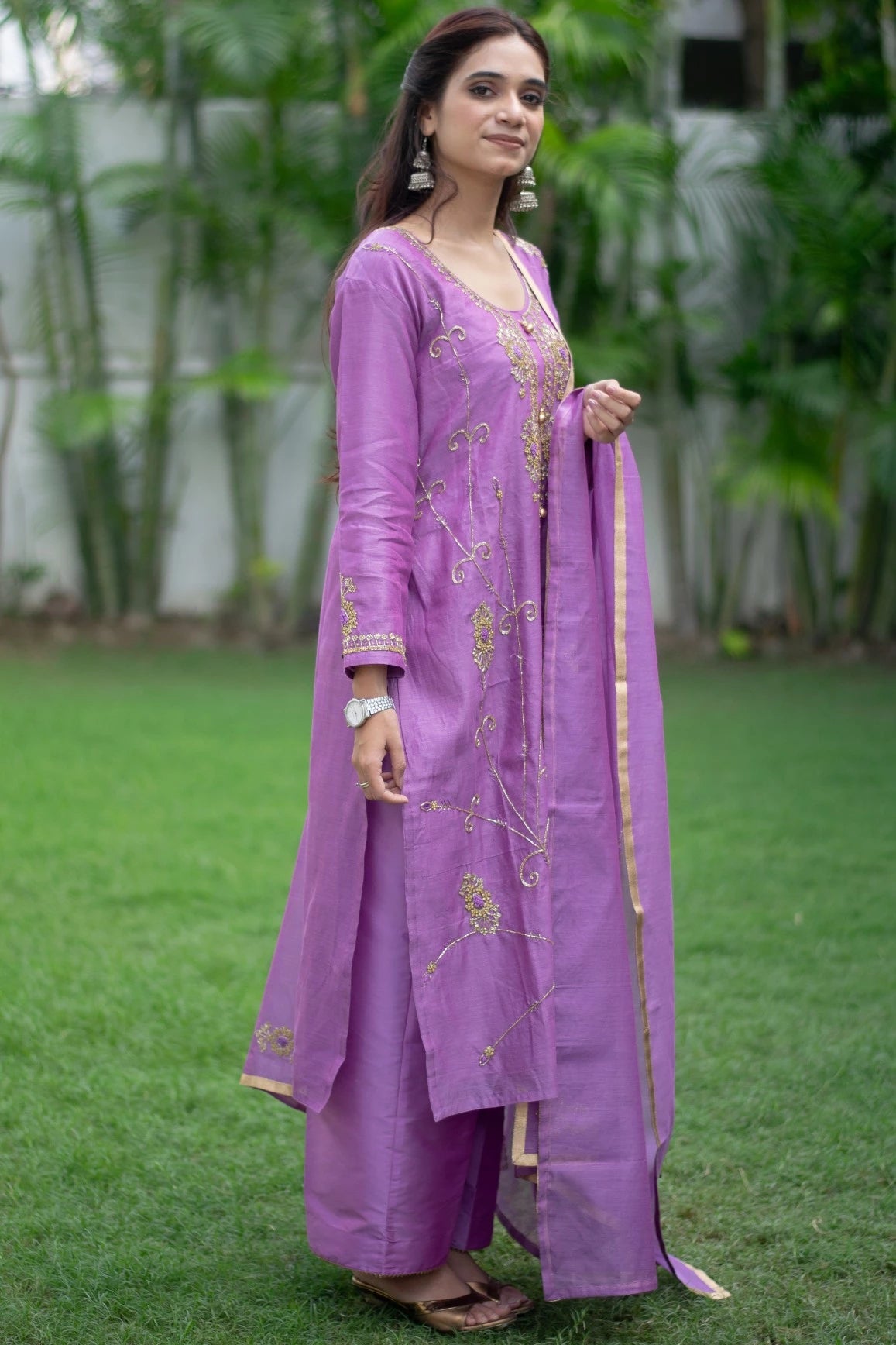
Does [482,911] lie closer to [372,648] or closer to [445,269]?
[372,648]

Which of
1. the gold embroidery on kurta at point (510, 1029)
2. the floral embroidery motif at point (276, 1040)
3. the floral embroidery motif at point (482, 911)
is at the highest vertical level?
the floral embroidery motif at point (482, 911)

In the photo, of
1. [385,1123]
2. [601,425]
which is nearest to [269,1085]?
[385,1123]

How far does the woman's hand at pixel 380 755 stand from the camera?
1.90m

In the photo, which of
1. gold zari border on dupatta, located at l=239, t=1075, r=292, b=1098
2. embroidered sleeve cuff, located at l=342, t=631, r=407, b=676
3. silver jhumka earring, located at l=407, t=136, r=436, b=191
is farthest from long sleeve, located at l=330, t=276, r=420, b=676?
gold zari border on dupatta, located at l=239, t=1075, r=292, b=1098

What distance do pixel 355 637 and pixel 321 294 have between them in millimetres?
6908

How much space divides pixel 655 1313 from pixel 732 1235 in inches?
10.2

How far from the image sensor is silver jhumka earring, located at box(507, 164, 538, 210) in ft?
7.03

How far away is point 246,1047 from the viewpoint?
9.65 ft

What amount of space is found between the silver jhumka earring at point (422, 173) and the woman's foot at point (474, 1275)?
1.39m

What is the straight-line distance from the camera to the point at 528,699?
201 centimetres

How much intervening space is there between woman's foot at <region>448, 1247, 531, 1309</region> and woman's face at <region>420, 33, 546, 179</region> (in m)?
1.40

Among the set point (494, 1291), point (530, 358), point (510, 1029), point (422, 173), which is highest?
point (422, 173)

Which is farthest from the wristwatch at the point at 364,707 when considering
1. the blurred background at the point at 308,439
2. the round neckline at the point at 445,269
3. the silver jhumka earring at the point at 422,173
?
the blurred background at the point at 308,439

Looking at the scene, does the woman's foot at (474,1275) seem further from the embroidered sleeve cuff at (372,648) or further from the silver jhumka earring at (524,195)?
the silver jhumka earring at (524,195)
